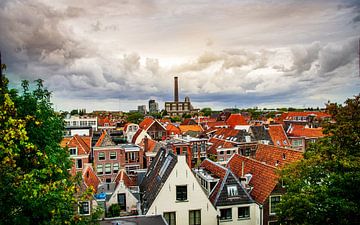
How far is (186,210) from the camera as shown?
24.5 metres

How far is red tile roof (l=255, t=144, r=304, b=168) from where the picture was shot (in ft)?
106

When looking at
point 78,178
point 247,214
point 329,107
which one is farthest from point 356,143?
point 78,178

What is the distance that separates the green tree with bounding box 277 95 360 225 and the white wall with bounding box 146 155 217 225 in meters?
6.34

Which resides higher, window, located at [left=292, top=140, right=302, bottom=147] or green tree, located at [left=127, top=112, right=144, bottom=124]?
green tree, located at [left=127, top=112, right=144, bottom=124]

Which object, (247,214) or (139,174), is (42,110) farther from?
(139,174)

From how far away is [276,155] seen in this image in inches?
1444

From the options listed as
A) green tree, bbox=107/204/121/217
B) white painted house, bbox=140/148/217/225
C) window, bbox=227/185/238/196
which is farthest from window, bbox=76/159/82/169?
window, bbox=227/185/238/196

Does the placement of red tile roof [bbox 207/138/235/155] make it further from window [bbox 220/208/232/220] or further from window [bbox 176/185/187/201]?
window [bbox 176/185/187/201]

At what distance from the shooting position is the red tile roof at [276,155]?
3222 centimetres

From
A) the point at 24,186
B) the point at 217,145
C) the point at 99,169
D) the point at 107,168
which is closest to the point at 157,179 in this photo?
the point at 24,186

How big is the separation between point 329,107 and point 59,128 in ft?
56.6

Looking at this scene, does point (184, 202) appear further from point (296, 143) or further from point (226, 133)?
point (296, 143)

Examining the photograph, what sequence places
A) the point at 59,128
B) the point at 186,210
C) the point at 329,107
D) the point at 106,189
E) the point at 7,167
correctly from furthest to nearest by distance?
the point at 106,189 < the point at 186,210 < the point at 329,107 < the point at 59,128 < the point at 7,167

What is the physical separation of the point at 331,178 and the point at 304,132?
192 feet
